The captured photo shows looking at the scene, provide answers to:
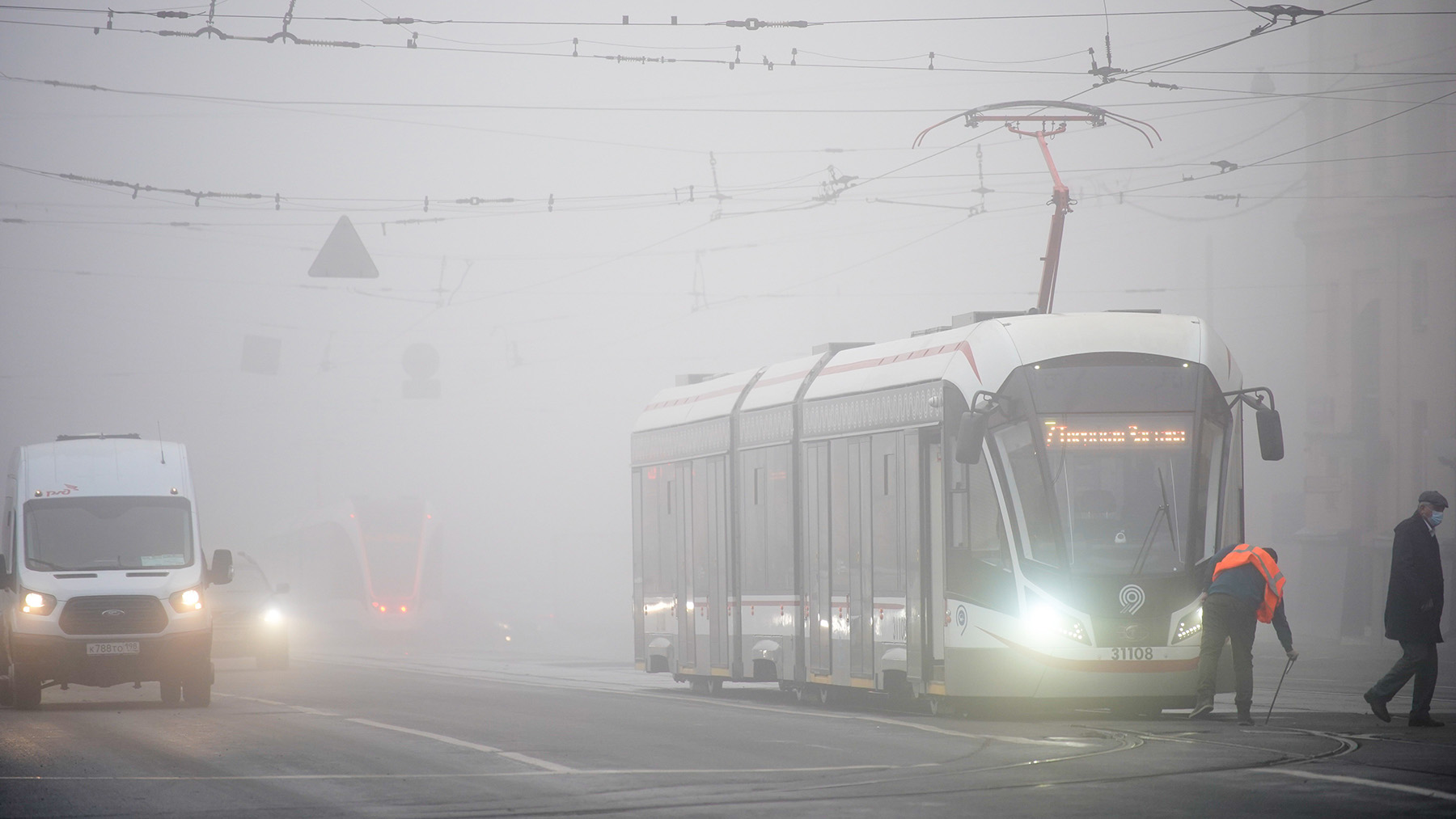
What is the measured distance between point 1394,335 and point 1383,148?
4.84 meters

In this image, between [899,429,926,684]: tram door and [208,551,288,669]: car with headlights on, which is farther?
[208,551,288,669]: car with headlights on

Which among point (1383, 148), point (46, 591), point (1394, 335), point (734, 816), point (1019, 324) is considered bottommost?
point (734, 816)

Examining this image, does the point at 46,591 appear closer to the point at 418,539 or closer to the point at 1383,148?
the point at 418,539

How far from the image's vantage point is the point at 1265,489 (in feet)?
202

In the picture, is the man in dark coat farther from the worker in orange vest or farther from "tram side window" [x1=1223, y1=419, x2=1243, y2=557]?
"tram side window" [x1=1223, y1=419, x2=1243, y2=557]

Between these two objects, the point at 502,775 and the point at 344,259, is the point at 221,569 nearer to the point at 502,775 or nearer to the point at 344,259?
the point at 344,259

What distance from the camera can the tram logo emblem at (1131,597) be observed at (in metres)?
15.7

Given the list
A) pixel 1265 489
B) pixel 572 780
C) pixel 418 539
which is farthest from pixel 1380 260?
pixel 572 780

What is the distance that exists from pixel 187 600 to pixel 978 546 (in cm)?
934

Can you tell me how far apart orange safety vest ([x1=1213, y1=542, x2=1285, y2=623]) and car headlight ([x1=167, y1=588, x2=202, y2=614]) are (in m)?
11.3

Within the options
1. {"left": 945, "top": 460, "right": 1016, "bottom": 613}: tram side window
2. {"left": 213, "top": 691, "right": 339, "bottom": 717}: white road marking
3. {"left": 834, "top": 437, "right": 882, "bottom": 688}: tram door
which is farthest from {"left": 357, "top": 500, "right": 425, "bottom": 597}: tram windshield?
{"left": 945, "top": 460, "right": 1016, "bottom": 613}: tram side window

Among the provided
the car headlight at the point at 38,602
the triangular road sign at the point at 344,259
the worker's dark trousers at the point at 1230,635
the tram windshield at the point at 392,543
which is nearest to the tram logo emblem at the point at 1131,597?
the worker's dark trousers at the point at 1230,635

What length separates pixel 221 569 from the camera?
21.5 m

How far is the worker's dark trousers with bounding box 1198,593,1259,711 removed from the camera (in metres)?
15.3
